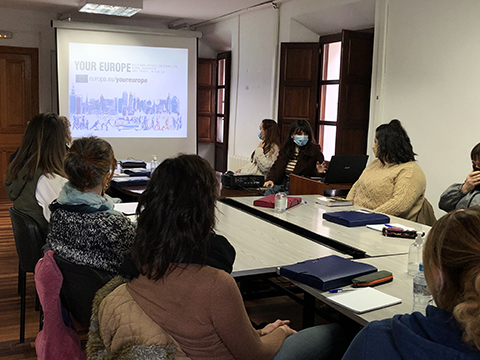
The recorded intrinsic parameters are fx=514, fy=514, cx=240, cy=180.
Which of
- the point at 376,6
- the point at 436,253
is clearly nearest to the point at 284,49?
the point at 376,6

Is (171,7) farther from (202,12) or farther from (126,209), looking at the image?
(126,209)

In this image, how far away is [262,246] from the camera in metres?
2.54

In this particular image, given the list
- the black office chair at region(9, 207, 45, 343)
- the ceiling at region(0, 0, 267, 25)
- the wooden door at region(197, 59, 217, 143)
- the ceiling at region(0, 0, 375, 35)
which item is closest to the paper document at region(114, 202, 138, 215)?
the black office chair at region(9, 207, 45, 343)

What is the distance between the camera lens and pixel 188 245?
4.87 ft

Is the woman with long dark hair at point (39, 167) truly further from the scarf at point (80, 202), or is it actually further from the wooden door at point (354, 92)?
the wooden door at point (354, 92)

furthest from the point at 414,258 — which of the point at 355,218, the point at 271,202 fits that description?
the point at 271,202

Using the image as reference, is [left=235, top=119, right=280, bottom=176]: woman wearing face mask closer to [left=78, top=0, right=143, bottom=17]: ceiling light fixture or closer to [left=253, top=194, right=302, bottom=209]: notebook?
[left=253, top=194, right=302, bottom=209]: notebook

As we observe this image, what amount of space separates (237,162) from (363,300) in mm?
6675

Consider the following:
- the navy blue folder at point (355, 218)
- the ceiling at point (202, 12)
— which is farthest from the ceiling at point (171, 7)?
the navy blue folder at point (355, 218)

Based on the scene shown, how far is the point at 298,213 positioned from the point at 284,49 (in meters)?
4.02

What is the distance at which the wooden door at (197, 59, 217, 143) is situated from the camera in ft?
30.7

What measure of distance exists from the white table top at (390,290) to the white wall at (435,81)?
259 cm

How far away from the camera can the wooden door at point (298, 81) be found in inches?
270

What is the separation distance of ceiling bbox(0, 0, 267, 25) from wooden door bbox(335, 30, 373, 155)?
1.95 meters
